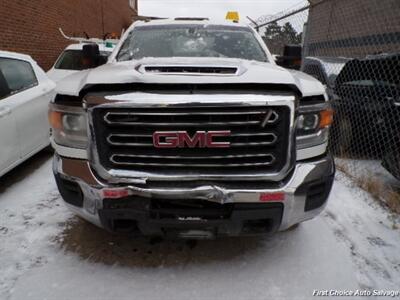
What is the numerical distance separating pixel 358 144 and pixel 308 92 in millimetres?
3443

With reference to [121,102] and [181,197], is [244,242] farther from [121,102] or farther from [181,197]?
[121,102]

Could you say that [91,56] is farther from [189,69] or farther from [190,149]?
[190,149]

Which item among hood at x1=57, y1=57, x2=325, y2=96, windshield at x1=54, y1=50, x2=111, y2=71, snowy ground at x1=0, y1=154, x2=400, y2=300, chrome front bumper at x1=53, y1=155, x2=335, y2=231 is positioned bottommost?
snowy ground at x1=0, y1=154, x2=400, y2=300

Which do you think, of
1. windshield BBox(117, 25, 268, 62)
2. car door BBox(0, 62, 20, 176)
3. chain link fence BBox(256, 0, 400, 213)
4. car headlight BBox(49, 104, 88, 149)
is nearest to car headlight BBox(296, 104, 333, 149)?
windshield BBox(117, 25, 268, 62)

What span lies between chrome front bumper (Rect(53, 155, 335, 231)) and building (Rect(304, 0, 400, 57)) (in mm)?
4785

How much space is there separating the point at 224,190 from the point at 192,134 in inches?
16.2

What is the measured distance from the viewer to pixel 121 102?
2166mm

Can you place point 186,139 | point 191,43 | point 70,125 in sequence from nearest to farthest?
1. point 186,139
2. point 70,125
3. point 191,43

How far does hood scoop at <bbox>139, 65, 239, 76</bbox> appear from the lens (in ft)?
8.02

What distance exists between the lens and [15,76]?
4.31 m

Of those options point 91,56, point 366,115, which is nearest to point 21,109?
point 91,56

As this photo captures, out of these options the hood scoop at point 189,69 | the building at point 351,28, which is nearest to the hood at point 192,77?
the hood scoop at point 189,69

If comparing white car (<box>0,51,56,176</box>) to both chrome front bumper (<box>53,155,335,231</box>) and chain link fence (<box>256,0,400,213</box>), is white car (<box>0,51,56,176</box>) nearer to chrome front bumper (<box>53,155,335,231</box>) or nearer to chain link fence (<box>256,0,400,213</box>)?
chrome front bumper (<box>53,155,335,231</box>)

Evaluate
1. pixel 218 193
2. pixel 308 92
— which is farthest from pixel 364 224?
pixel 218 193
